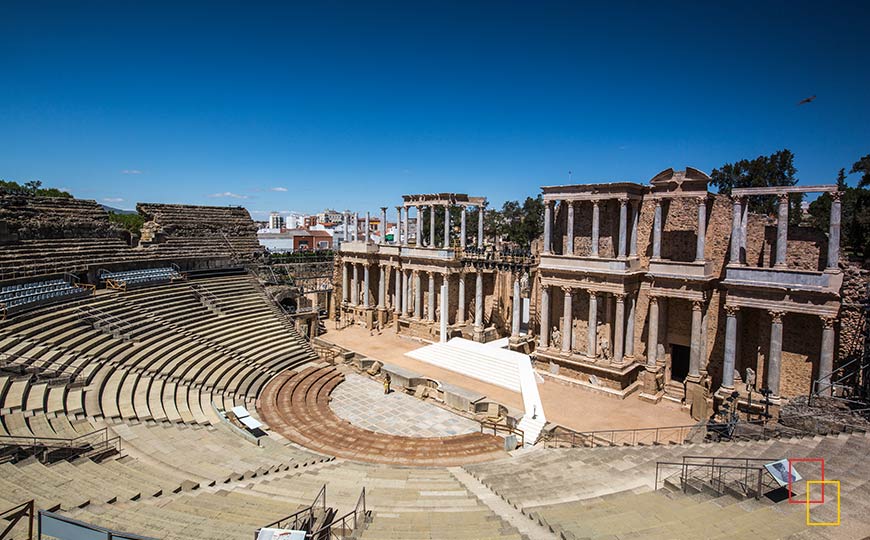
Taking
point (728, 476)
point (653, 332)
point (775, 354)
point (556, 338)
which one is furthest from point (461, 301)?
point (728, 476)

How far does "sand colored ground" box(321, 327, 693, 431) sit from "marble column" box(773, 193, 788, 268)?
7763 millimetres

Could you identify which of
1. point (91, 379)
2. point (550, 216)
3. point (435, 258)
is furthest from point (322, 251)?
point (91, 379)

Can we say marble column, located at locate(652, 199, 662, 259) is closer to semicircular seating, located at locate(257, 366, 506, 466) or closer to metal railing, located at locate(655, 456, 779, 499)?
metal railing, located at locate(655, 456, 779, 499)

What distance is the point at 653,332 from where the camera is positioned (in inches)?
934

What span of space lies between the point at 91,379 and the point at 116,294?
29.2ft

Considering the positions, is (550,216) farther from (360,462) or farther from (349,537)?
(349,537)

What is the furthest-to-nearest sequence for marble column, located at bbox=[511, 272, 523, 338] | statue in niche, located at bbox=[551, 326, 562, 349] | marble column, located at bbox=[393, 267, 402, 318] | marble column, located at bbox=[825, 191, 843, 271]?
marble column, located at bbox=[393, 267, 402, 318] → marble column, located at bbox=[511, 272, 523, 338] → statue in niche, located at bbox=[551, 326, 562, 349] → marble column, located at bbox=[825, 191, 843, 271]

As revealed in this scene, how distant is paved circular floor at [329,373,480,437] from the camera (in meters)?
20.2

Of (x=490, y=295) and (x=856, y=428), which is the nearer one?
(x=856, y=428)

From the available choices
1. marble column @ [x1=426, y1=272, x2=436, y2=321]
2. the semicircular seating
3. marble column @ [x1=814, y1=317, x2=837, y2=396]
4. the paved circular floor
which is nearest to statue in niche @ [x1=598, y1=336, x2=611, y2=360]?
the paved circular floor

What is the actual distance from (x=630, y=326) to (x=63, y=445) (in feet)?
75.9

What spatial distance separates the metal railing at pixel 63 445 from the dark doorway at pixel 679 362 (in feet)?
78.8

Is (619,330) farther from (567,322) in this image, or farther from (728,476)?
(728,476)

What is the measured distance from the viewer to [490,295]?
33.9m
